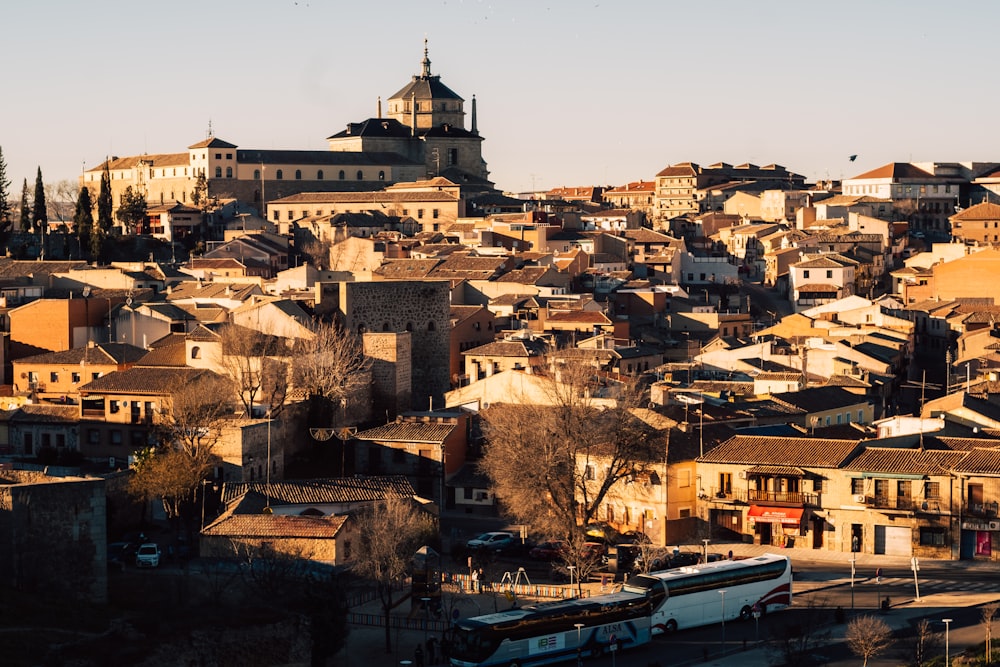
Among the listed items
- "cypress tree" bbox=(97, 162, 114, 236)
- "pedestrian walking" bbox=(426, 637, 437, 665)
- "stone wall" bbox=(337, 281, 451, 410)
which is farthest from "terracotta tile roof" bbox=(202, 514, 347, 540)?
"cypress tree" bbox=(97, 162, 114, 236)

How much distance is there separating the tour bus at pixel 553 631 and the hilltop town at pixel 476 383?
406 centimetres

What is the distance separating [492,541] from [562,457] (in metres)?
2.01

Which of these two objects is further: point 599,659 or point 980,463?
point 980,463

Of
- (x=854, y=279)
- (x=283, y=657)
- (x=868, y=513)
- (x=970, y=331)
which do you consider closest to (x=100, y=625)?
(x=283, y=657)

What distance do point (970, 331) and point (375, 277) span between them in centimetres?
1970

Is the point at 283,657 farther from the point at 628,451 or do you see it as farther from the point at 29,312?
the point at 29,312

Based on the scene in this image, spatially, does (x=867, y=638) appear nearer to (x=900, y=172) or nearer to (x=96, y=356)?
(x=96, y=356)

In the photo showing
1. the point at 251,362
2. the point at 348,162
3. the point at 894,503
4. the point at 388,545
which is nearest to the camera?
the point at 388,545

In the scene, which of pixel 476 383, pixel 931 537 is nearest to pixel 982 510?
Answer: pixel 931 537

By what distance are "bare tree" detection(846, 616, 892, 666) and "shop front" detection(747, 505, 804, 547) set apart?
5.86 meters

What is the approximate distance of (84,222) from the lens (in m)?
71.8

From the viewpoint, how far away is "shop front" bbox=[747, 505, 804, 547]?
98.3ft

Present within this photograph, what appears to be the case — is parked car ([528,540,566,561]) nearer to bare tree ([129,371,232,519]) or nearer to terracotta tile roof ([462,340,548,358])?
bare tree ([129,371,232,519])

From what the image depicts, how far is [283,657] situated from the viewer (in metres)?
22.6
